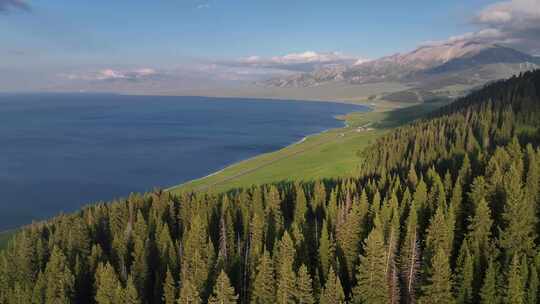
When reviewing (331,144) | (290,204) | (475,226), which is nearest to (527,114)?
(331,144)

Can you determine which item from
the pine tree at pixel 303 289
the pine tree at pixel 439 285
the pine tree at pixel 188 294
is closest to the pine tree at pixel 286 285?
the pine tree at pixel 303 289

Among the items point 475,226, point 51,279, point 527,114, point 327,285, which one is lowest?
point 51,279

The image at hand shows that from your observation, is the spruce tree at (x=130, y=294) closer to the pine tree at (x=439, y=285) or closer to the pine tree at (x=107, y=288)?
the pine tree at (x=107, y=288)

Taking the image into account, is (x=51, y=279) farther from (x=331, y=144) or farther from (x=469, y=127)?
(x=331, y=144)

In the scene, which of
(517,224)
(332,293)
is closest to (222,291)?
(332,293)

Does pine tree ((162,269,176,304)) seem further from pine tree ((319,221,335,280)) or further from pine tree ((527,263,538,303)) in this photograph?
pine tree ((527,263,538,303))
